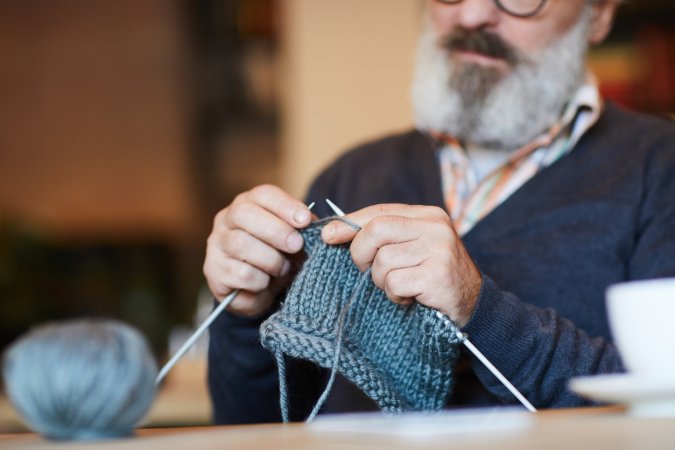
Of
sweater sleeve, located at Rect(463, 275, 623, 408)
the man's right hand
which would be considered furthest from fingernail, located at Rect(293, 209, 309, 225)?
sweater sleeve, located at Rect(463, 275, 623, 408)

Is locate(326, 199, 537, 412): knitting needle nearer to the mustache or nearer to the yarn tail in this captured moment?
the yarn tail

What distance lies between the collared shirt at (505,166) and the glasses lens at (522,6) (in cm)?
16

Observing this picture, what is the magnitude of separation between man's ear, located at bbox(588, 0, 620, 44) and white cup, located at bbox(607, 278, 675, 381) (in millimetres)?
944

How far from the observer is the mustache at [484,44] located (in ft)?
5.09

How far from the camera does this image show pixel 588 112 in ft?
5.14

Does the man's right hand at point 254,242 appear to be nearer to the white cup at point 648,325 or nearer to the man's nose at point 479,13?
the white cup at point 648,325

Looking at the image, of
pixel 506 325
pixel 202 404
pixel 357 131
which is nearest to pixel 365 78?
pixel 357 131

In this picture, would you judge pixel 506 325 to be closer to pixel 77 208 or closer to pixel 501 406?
pixel 501 406

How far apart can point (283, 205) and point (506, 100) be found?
22.6 inches

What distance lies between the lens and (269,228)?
114cm

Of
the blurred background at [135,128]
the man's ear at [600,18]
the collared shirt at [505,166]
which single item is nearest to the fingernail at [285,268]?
the collared shirt at [505,166]

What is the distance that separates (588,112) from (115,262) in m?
4.10

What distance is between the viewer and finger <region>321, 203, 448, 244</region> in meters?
1.07

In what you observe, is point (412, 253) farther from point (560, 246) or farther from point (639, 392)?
point (560, 246)
